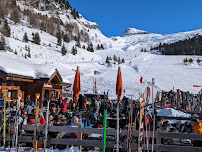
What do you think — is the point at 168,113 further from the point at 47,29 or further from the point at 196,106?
the point at 47,29

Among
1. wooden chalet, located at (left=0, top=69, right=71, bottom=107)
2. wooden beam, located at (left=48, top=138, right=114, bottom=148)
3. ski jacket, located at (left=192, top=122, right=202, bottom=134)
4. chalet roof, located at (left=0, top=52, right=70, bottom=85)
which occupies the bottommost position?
wooden beam, located at (left=48, top=138, right=114, bottom=148)

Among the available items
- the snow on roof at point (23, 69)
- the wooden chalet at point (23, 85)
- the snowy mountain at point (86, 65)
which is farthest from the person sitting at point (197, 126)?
the snowy mountain at point (86, 65)

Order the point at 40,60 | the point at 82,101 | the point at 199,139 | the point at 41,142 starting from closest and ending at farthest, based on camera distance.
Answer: the point at 199,139, the point at 41,142, the point at 82,101, the point at 40,60

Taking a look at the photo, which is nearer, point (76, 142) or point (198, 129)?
point (76, 142)

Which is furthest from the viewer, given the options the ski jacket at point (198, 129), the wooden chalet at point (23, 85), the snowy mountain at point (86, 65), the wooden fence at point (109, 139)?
the snowy mountain at point (86, 65)

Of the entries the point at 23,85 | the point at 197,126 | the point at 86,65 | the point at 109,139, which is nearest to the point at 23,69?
the point at 23,85

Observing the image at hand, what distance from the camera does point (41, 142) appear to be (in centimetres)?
479

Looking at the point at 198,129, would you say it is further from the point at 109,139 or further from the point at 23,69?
the point at 23,69

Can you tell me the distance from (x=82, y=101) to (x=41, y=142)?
5.10 m

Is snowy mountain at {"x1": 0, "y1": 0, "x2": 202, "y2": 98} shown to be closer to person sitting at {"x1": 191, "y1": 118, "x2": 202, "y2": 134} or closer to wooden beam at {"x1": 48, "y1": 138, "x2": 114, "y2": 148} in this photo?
wooden beam at {"x1": 48, "y1": 138, "x2": 114, "y2": 148}

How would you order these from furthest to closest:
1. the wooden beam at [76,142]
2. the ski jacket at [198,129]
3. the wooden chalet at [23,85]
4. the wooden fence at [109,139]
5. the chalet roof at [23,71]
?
1. the wooden chalet at [23,85]
2. the chalet roof at [23,71]
3. the ski jacket at [198,129]
4. the wooden beam at [76,142]
5. the wooden fence at [109,139]

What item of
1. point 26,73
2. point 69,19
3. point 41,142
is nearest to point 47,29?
point 69,19

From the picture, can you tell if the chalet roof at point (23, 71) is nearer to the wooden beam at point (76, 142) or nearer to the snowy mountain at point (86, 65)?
the snowy mountain at point (86, 65)

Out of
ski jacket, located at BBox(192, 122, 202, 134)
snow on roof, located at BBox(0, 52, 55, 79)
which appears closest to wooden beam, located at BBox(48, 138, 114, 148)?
ski jacket, located at BBox(192, 122, 202, 134)
